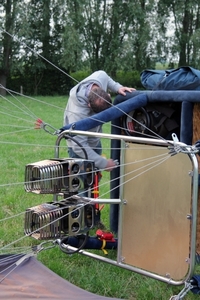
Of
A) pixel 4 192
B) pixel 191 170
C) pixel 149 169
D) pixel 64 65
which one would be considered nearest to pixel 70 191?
pixel 149 169

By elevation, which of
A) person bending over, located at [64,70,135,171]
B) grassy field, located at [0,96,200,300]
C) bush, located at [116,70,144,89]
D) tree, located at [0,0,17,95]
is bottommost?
grassy field, located at [0,96,200,300]

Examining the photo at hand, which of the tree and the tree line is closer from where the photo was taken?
the tree

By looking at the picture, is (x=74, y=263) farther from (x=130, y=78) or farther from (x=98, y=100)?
(x=130, y=78)

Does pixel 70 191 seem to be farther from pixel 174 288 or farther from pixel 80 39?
pixel 80 39

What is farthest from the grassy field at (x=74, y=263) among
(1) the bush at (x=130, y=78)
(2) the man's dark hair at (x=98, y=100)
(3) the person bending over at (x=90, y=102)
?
(1) the bush at (x=130, y=78)

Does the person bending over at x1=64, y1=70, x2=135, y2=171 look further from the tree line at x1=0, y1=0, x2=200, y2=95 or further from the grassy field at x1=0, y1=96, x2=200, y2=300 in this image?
the tree line at x1=0, y1=0, x2=200, y2=95

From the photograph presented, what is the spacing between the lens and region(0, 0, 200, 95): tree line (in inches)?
793

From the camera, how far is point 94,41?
21.7 metres

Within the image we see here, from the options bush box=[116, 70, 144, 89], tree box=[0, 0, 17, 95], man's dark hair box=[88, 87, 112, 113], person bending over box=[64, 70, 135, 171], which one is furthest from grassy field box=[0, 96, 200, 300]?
bush box=[116, 70, 144, 89]

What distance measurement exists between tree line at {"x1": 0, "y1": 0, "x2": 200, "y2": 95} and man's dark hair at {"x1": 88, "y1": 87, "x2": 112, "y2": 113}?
16278 mm

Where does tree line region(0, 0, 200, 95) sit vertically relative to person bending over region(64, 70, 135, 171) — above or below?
above

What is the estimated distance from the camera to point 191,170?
2521 mm

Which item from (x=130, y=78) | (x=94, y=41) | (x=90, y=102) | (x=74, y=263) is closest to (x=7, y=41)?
(x=94, y=41)

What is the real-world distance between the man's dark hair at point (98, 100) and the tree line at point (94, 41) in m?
16.3
